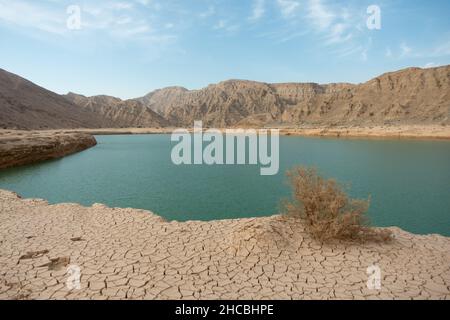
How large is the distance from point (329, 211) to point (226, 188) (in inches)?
356

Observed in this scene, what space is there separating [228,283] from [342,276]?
2.30m

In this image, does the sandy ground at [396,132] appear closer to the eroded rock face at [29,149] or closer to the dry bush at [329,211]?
the eroded rock face at [29,149]

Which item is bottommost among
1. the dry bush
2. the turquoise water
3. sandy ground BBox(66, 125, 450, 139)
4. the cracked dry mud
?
the turquoise water

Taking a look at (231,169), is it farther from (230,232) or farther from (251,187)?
(230,232)

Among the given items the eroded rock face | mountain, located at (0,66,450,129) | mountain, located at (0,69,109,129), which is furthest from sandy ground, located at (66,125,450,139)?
mountain, located at (0,69,109,129)

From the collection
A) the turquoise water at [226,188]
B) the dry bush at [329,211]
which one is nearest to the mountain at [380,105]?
the turquoise water at [226,188]

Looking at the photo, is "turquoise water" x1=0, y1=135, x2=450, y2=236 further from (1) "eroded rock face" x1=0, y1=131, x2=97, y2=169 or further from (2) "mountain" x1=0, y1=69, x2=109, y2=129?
(2) "mountain" x1=0, y1=69, x2=109, y2=129

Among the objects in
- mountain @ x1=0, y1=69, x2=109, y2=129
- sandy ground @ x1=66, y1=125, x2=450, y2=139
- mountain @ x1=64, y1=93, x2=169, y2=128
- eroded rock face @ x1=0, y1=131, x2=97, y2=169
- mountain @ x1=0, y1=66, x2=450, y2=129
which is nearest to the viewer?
eroded rock face @ x1=0, y1=131, x2=97, y2=169

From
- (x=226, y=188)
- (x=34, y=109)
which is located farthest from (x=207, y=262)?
(x=34, y=109)

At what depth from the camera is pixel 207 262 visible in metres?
7.23

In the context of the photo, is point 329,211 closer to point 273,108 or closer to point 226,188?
point 226,188

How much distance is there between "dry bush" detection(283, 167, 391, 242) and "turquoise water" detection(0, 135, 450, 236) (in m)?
3.11

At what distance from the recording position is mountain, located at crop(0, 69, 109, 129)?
80188mm
